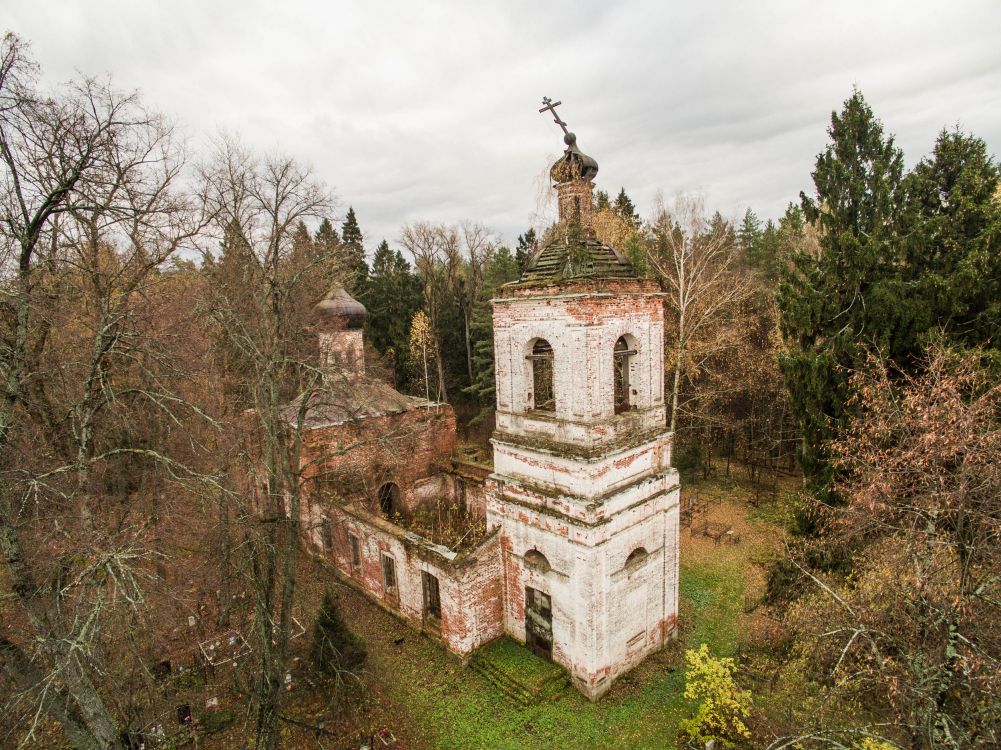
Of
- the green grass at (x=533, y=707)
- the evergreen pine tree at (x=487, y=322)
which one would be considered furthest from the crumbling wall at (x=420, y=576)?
the evergreen pine tree at (x=487, y=322)

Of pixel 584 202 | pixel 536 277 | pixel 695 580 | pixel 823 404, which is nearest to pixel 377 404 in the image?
pixel 536 277

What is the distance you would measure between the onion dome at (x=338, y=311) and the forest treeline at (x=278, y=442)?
2.56 ft

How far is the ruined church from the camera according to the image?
966cm

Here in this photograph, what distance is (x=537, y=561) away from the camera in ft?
34.7

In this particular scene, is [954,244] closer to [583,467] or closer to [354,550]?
[583,467]

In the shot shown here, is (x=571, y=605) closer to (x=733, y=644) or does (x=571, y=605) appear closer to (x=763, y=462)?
(x=733, y=644)

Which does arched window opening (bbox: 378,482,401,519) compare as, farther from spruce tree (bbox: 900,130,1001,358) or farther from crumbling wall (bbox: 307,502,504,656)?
spruce tree (bbox: 900,130,1001,358)

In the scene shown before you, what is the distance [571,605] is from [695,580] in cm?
596

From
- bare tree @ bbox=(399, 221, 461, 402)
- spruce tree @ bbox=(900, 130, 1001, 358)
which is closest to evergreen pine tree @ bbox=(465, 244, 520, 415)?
bare tree @ bbox=(399, 221, 461, 402)

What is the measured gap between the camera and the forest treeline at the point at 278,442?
5.96 metres

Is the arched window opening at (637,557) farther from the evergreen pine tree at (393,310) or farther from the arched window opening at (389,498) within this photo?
the evergreen pine tree at (393,310)

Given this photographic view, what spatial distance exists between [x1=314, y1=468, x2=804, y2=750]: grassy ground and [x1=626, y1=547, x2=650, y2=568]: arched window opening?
87.1 inches

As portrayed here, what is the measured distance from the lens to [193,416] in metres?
12.4

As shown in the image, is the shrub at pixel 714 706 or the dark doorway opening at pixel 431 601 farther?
the dark doorway opening at pixel 431 601
